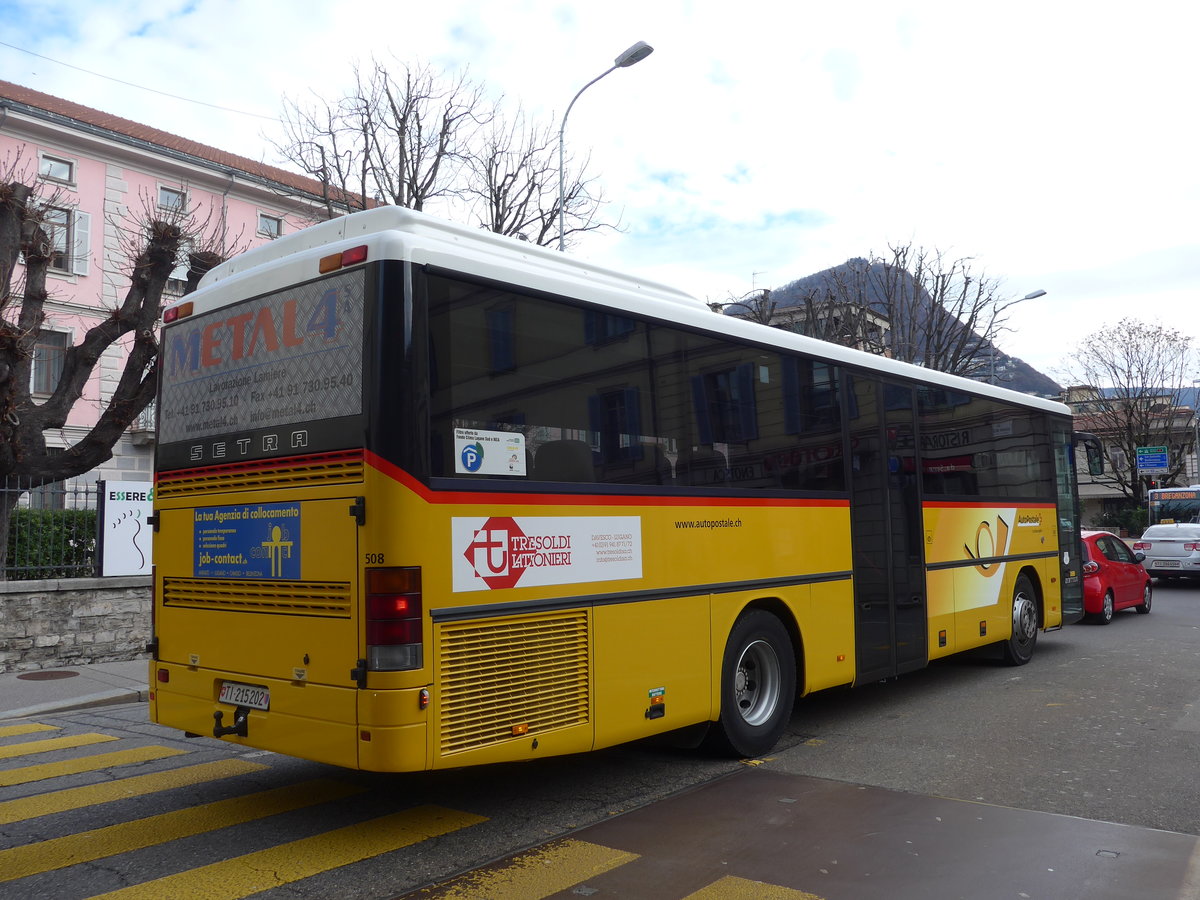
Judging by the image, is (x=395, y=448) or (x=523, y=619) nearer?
(x=395, y=448)

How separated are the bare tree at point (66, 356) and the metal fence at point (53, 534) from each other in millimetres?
338

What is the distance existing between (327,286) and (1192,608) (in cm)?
1944

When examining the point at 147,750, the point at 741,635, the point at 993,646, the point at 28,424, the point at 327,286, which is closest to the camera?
the point at 327,286

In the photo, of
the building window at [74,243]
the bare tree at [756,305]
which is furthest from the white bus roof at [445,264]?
the building window at [74,243]

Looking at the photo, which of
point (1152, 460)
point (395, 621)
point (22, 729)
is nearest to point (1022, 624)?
point (395, 621)

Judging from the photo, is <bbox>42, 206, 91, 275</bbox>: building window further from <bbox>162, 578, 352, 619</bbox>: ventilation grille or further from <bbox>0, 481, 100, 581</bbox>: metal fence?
<bbox>162, 578, 352, 619</bbox>: ventilation grille

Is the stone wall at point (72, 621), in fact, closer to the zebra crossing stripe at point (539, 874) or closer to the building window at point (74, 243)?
the zebra crossing stripe at point (539, 874)

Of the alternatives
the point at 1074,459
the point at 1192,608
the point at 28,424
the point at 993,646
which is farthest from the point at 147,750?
→ the point at 1192,608

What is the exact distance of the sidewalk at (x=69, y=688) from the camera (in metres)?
9.46

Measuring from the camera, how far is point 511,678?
205 inches

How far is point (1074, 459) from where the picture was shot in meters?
13.3

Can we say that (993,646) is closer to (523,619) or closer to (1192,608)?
(523,619)

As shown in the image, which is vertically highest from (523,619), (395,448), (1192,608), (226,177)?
(226,177)

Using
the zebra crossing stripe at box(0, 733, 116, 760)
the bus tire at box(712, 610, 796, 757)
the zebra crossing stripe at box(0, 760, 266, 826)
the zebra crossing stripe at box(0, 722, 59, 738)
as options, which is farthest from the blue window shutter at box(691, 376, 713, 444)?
the zebra crossing stripe at box(0, 722, 59, 738)
